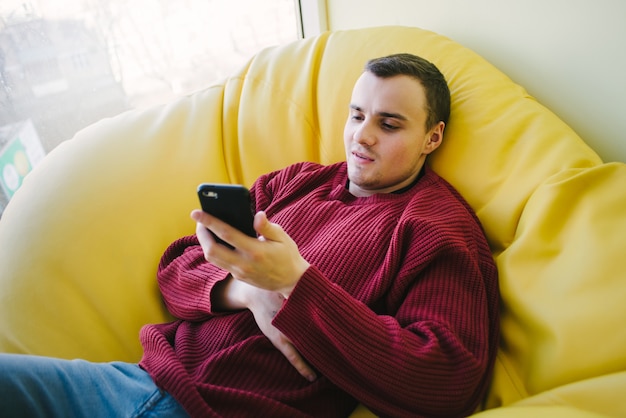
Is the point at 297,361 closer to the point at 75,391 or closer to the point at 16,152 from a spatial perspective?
the point at 75,391

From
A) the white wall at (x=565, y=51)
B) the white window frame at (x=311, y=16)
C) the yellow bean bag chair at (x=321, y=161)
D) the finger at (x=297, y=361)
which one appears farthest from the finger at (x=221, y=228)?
the white window frame at (x=311, y=16)

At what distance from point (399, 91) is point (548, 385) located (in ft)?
2.08

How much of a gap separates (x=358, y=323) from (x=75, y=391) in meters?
0.45

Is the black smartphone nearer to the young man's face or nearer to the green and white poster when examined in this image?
the young man's face

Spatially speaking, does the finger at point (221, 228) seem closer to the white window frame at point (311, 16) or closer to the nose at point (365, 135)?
the nose at point (365, 135)

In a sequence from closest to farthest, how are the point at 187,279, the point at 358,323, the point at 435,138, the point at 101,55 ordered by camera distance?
the point at 358,323 → the point at 187,279 → the point at 435,138 → the point at 101,55

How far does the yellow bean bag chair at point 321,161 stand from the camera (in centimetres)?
74

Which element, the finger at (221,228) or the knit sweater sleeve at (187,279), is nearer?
the finger at (221,228)

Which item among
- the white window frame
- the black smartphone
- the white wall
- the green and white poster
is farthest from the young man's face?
the green and white poster

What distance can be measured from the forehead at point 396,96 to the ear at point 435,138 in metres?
0.07

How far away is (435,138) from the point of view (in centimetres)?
110

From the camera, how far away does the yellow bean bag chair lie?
743 mm

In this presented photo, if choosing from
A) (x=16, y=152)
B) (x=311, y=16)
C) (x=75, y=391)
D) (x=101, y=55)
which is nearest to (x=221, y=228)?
(x=75, y=391)

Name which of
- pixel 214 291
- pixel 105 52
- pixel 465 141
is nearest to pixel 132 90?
pixel 105 52
